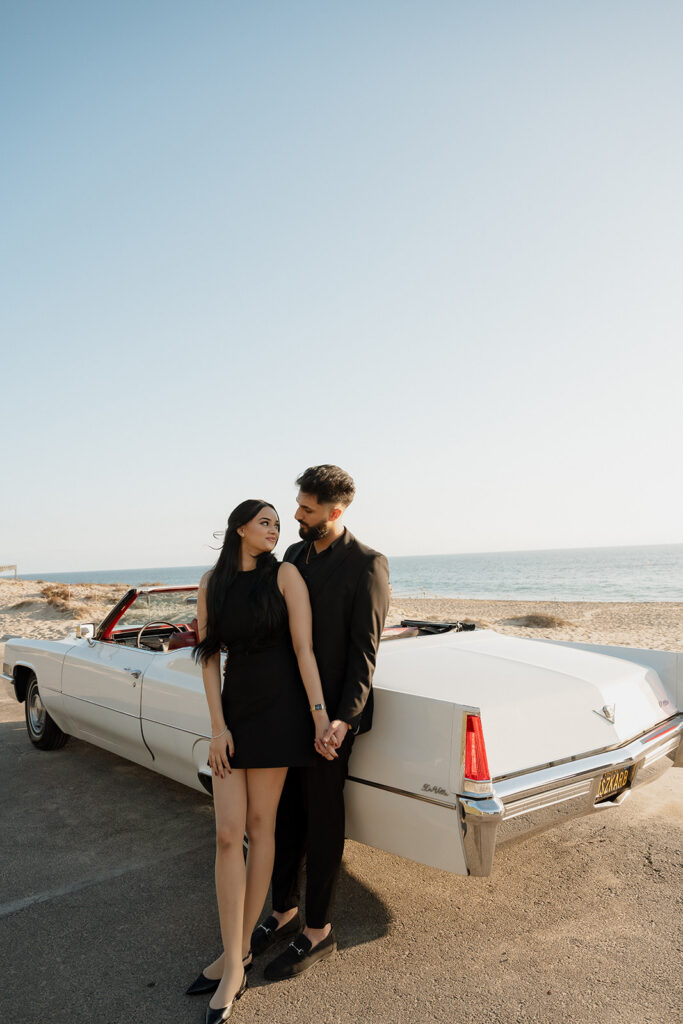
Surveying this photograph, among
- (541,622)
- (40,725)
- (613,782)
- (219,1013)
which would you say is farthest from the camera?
(541,622)

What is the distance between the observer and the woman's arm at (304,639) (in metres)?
2.61

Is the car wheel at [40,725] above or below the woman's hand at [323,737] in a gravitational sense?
below

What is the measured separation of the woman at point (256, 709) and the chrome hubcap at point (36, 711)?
3460 millimetres

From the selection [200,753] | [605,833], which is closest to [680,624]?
[605,833]

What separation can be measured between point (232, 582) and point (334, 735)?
70 cm

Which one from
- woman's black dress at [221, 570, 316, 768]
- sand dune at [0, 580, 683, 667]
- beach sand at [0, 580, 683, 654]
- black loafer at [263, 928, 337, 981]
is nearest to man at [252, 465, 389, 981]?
black loafer at [263, 928, 337, 981]

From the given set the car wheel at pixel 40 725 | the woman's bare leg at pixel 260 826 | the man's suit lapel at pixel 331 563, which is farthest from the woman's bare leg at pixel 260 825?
the car wheel at pixel 40 725

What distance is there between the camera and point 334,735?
2.57 m

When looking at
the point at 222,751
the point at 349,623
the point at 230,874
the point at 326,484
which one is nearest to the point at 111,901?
the point at 230,874

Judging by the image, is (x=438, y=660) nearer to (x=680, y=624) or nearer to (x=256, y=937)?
(x=256, y=937)

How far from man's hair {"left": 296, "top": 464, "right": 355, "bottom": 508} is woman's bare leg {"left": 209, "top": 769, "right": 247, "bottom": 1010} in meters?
1.10

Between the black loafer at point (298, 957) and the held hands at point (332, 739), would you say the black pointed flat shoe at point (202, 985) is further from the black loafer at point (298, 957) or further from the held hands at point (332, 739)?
the held hands at point (332, 739)

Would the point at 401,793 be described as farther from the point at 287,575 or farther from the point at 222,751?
the point at 287,575

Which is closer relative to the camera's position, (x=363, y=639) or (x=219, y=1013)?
(x=219, y=1013)
